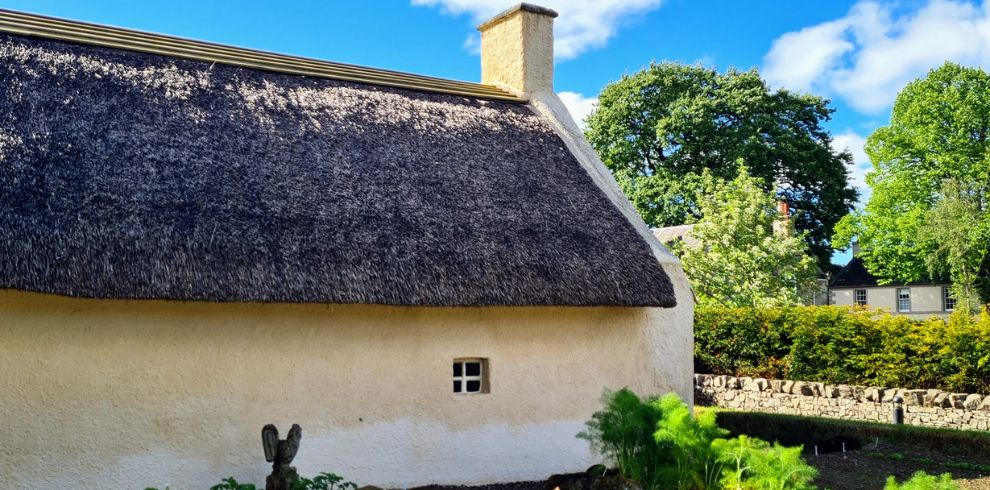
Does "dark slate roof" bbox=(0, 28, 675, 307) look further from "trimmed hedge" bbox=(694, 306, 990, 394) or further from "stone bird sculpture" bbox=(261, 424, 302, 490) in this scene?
"trimmed hedge" bbox=(694, 306, 990, 394)

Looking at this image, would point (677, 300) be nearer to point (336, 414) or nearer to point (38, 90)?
point (336, 414)

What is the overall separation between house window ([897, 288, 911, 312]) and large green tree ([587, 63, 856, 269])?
25.5 ft

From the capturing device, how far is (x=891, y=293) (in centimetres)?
4053

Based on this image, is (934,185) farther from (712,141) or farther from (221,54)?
(221,54)

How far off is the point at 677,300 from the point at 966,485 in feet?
12.6

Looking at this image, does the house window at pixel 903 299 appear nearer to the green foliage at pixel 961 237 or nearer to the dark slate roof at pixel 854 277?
the dark slate roof at pixel 854 277

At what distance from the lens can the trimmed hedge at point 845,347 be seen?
47.1ft

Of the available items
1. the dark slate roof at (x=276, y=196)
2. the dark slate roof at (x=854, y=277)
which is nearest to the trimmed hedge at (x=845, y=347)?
the dark slate roof at (x=276, y=196)

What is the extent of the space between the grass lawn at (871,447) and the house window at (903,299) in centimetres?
2918

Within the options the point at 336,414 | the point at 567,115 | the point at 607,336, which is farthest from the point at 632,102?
the point at 336,414

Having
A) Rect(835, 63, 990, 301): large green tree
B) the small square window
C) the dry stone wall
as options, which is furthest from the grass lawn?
the small square window

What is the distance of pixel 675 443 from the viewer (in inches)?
313

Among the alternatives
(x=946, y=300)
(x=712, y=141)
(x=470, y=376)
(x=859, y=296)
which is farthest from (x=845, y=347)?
(x=859, y=296)

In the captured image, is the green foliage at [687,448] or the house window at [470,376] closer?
the green foliage at [687,448]
